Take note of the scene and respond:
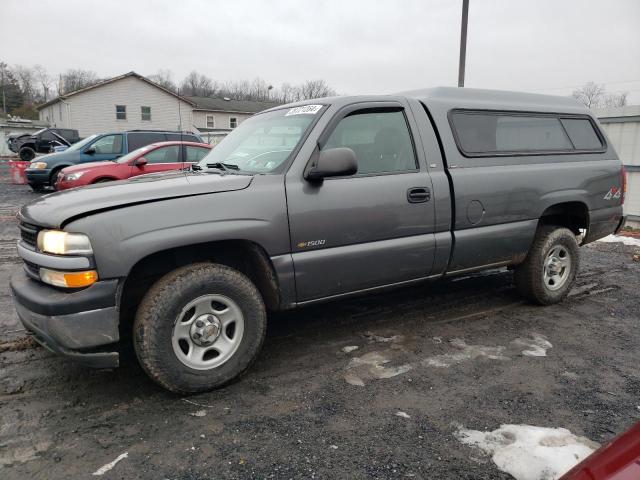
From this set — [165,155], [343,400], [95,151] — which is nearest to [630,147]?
[343,400]

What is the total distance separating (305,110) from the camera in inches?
141

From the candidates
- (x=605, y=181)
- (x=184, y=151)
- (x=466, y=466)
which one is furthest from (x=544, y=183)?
(x=184, y=151)

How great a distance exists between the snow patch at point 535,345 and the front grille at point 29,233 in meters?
3.50

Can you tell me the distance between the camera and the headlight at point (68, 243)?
2521mm

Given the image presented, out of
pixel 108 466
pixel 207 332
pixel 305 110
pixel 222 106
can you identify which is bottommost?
pixel 108 466

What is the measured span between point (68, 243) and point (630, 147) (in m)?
10.2

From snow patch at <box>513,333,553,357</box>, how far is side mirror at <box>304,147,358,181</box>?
78.7 inches

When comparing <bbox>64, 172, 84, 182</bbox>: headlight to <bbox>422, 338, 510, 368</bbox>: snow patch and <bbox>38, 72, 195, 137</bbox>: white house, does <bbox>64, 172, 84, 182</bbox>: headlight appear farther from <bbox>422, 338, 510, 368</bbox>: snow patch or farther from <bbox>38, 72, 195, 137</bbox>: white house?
<bbox>38, 72, 195, 137</bbox>: white house

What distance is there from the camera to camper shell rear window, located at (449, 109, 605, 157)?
13.1ft

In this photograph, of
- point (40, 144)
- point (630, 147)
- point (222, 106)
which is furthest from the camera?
point (222, 106)

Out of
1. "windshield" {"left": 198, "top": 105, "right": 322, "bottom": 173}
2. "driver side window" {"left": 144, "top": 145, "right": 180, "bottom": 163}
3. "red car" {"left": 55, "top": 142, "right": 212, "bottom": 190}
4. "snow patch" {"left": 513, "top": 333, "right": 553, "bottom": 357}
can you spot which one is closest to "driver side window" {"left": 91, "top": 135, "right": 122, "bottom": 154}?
"red car" {"left": 55, "top": 142, "right": 212, "bottom": 190}

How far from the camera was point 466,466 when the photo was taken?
2.25 metres

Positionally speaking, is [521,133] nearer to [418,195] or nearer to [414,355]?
[418,195]

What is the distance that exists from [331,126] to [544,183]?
219 centimetres
